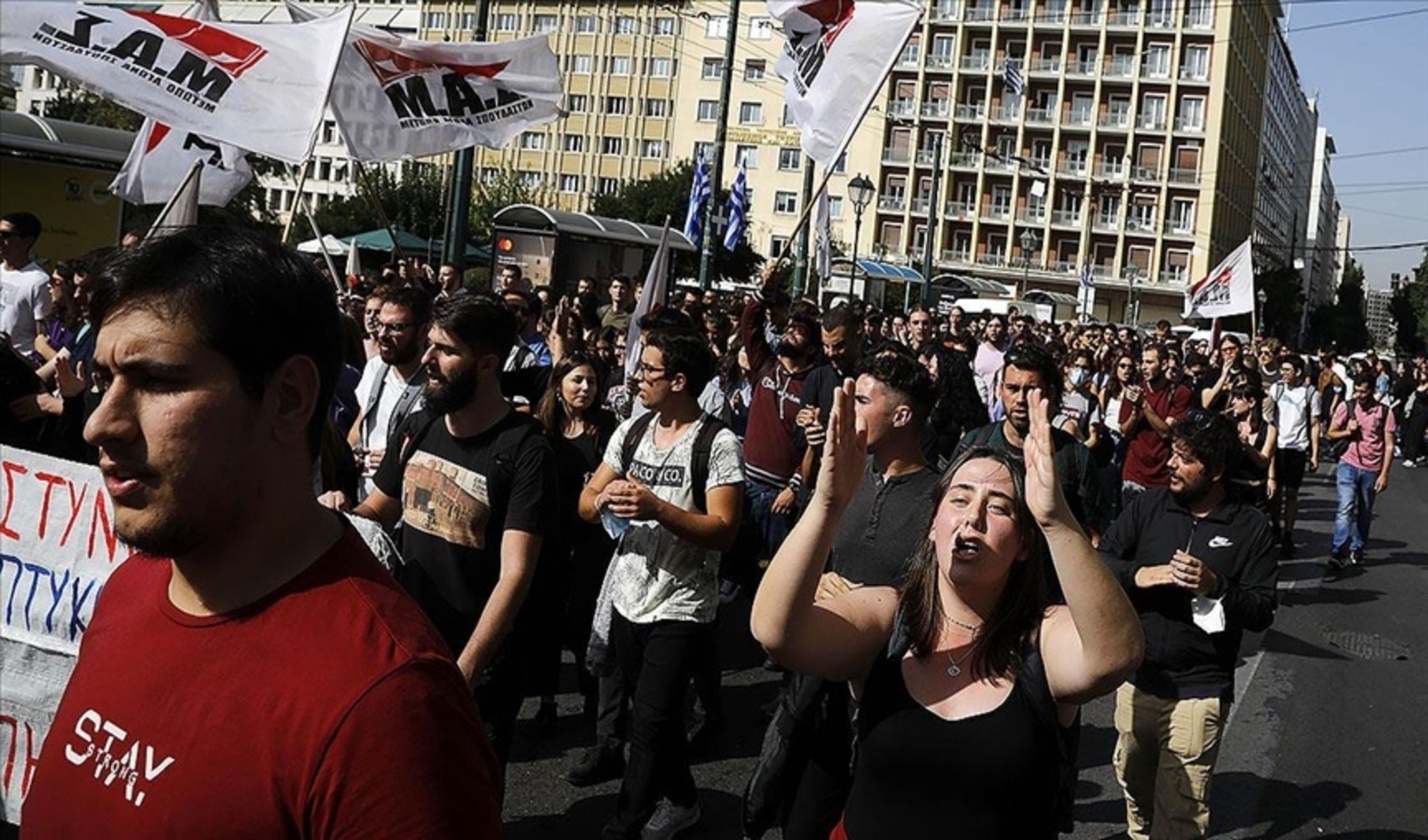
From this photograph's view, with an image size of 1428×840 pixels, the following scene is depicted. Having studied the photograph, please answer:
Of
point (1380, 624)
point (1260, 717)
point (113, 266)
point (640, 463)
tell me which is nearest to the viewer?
point (113, 266)

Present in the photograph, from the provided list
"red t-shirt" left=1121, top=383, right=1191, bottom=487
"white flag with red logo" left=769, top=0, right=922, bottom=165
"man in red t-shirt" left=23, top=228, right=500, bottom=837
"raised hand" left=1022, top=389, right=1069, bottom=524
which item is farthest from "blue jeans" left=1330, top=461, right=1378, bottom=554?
"man in red t-shirt" left=23, top=228, right=500, bottom=837

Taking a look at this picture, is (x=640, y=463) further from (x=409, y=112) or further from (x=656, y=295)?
(x=409, y=112)

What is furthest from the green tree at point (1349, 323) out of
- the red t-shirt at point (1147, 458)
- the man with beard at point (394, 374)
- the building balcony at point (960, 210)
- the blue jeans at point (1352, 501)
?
the man with beard at point (394, 374)

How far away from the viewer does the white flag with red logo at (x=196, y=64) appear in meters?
7.54

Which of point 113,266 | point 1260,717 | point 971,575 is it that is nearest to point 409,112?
point 1260,717

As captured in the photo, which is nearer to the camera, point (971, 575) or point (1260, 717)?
point (971, 575)

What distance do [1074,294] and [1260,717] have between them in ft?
246

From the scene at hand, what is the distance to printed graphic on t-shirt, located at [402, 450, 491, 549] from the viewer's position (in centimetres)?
437

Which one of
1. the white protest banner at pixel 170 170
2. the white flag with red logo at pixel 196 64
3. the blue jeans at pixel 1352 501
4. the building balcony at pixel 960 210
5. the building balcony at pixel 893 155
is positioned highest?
the building balcony at pixel 893 155

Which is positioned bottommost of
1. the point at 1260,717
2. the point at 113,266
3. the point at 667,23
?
the point at 1260,717

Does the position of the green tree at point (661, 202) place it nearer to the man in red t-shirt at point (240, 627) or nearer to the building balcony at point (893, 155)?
the building balcony at point (893, 155)

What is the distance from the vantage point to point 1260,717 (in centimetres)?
786

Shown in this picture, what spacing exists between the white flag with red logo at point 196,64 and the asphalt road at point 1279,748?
11.8 ft

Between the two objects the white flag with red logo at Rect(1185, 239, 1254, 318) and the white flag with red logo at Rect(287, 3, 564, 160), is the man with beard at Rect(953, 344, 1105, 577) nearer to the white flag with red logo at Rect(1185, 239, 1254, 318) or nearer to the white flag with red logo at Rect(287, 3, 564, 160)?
the white flag with red logo at Rect(287, 3, 564, 160)
